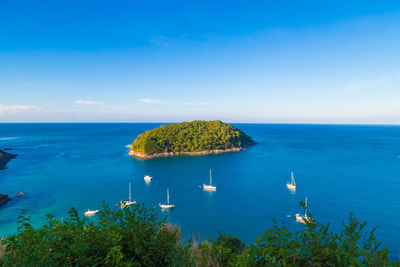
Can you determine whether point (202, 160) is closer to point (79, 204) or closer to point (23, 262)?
point (79, 204)

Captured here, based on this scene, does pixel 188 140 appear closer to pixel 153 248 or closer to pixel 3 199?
pixel 3 199

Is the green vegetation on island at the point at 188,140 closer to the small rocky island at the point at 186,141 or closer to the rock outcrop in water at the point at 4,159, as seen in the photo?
the small rocky island at the point at 186,141

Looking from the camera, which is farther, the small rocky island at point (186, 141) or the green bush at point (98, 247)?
the small rocky island at point (186, 141)

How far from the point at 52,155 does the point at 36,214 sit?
6432 cm

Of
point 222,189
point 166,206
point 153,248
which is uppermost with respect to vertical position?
point 153,248

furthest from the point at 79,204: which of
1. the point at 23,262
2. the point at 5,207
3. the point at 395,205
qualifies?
the point at 395,205

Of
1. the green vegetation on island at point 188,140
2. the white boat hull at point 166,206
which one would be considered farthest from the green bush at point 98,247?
the green vegetation on island at point 188,140

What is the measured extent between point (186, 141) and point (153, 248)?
3521 inches

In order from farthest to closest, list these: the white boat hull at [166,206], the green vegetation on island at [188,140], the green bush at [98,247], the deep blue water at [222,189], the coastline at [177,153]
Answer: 1. the green vegetation on island at [188,140]
2. the coastline at [177,153]
3. the white boat hull at [166,206]
4. the deep blue water at [222,189]
5. the green bush at [98,247]

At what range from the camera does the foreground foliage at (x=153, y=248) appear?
12.7 feet

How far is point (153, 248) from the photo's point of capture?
5102mm

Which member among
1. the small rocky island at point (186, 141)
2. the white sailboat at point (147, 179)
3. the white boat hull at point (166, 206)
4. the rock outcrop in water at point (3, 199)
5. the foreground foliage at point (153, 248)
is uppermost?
the foreground foliage at point (153, 248)

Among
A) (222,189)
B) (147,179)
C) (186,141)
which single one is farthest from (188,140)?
(222,189)

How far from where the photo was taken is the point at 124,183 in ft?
179
